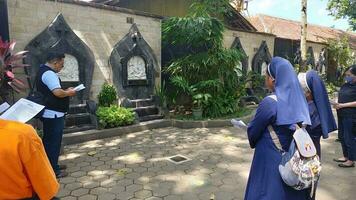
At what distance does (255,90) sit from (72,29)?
7.75 meters

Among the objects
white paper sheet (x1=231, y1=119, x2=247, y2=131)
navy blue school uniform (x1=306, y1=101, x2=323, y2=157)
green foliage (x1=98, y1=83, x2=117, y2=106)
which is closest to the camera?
white paper sheet (x1=231, y1=119, x2=247, y2=131)

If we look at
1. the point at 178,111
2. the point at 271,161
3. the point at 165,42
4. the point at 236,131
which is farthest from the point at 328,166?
the point at 165,42

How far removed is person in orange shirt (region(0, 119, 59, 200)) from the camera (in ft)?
5.17

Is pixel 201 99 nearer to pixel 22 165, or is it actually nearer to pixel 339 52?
pixel 22 165

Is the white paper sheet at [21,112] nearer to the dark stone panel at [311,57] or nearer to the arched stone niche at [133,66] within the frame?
the arched stone niche at [133,66]

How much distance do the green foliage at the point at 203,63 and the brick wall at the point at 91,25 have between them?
58 cm

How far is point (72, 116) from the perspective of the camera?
23.0ft

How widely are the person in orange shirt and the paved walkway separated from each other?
8.40ft

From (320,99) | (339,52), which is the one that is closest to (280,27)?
(339,52)

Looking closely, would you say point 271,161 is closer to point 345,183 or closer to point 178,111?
point 345,183

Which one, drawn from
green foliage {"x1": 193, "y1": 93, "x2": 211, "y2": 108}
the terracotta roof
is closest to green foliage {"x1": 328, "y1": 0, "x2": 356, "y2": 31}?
the terracotta roof

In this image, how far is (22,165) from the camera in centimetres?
164

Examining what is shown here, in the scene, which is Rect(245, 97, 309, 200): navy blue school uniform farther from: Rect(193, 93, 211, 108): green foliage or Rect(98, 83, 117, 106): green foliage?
Rect(193, 93, 211, 108): green foliage

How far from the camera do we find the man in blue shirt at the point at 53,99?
431cm
